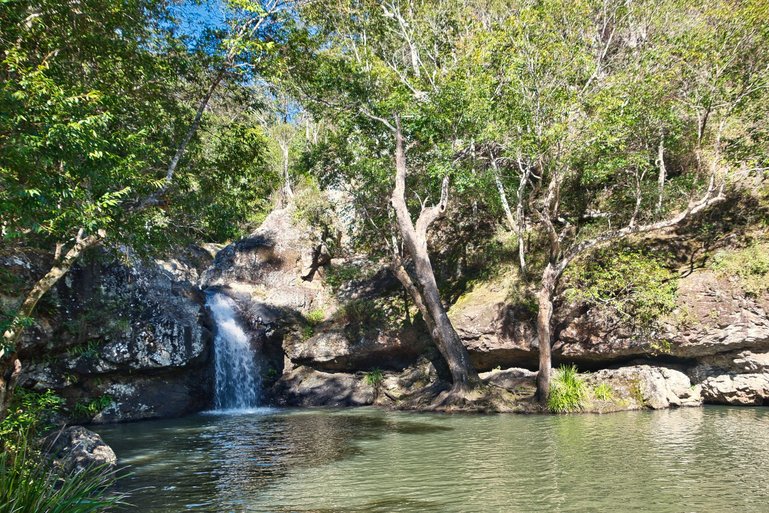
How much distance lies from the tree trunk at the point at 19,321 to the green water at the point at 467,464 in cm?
284

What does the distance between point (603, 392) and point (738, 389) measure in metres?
3.90

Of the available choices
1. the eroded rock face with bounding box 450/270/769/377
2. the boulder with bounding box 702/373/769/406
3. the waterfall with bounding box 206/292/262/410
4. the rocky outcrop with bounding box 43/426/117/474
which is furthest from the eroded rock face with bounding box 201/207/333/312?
the boulder with bounding box 702/373/769/406

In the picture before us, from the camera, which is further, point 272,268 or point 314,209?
point 272,268

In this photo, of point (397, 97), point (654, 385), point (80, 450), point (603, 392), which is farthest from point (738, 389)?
point (80, 450)

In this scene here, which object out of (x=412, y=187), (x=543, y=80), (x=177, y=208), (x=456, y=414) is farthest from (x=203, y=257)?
(x=543, y=80)

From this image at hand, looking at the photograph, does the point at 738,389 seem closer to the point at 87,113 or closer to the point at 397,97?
the point at 397,97

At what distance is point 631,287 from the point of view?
16672 millimetres

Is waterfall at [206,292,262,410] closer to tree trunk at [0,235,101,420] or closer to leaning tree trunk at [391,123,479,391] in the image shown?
leaning tree trunk at [391,123,479,391]

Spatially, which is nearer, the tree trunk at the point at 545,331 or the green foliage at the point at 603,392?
the green foliage at the point at 603,392

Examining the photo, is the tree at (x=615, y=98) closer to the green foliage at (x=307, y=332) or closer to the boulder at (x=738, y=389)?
the boulder at (x=738, y=389)

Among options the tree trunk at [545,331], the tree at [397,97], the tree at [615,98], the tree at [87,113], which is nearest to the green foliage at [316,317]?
the tree at [397,97]

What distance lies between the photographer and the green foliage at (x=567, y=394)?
15.6 m

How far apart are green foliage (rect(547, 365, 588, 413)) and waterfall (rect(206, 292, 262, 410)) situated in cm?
1267

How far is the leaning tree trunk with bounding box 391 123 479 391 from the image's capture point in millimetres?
17953
